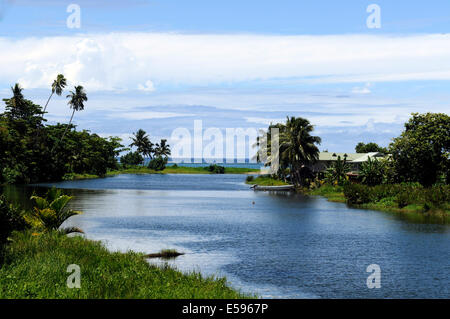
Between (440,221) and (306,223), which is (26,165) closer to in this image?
(306,223)

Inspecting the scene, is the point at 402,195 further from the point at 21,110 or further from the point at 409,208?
the point at 21,110

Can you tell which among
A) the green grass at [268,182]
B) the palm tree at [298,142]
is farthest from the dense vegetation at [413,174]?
the green grass at [268,182]

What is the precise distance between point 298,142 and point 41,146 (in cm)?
5920

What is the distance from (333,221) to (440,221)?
32.8 feet

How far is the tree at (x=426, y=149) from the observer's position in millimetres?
70125

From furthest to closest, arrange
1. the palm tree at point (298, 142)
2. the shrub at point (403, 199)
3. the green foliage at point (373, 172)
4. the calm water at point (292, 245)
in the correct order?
the palm tree at point (298, 142) < the green foliage at point (373, 172) < the shrub at point (403, 199) < the calm water at point (292, 245)

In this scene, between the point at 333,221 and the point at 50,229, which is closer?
the point at 50,229

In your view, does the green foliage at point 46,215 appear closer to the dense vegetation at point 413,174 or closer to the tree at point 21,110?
the dense vegetation at point 413,174

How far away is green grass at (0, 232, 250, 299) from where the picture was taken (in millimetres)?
17234

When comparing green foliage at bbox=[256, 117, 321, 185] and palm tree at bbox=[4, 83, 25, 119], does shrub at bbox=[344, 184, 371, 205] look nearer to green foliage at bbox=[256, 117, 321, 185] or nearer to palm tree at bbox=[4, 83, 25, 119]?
green foliage at bbox=[256, 117, 321, 185]

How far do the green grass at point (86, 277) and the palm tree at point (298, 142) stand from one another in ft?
261

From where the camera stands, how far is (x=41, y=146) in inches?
4749

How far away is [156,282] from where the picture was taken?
19.9 metres
